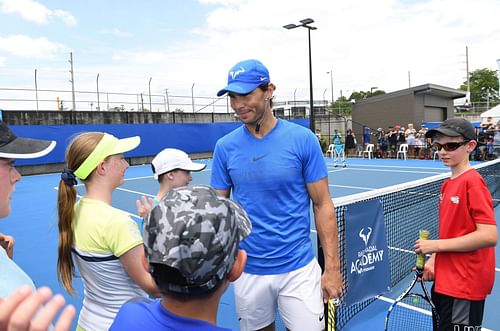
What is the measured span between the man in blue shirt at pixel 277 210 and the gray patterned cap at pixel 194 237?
4.25ft

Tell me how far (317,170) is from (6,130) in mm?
1662

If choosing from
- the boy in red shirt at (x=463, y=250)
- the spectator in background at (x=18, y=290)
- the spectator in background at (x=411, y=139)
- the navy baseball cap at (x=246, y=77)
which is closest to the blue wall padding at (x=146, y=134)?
the spectator in background at (x=411, y=139)

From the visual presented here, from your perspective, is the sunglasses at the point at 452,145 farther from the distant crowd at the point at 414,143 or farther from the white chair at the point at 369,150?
the white chair at the point at 369,150

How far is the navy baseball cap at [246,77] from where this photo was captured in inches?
95.6

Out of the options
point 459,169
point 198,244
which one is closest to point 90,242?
point 198,244

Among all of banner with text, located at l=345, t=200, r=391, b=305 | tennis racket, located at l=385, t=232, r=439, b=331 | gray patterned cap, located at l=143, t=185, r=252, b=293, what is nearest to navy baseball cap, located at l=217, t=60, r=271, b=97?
gray patterned cap, located at l=143, t=185, r=252, b=293

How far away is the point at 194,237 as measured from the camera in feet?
3.54

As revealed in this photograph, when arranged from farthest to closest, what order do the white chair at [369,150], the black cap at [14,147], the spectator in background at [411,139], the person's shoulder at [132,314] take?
→ the white chair at [369,150]
the spectator in background at [411,139]
the black cap at [14,147]
the person's shoulder at [132,314]

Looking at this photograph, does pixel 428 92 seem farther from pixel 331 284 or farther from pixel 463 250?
pixel 331 284

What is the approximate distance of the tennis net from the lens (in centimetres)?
385

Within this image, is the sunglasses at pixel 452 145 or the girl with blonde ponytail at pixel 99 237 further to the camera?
the sunglasses at pixel 452 145

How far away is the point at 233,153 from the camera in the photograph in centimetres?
260

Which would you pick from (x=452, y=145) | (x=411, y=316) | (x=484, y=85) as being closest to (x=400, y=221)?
(x=411, y=316)

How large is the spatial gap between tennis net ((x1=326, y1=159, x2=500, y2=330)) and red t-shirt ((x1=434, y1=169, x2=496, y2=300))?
109 cm
